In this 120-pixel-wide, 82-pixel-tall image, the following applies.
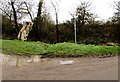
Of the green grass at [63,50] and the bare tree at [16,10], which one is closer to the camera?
the green grass at [63,50]

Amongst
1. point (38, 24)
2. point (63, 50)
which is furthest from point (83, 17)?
point (63, 50)

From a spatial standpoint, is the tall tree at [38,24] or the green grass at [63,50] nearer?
the green grass at [63,50]

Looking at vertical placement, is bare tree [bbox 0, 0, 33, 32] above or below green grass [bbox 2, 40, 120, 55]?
above

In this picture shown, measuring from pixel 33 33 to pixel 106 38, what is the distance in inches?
403

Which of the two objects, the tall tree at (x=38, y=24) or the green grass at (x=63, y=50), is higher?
the tall tree at (x=38, y=24)

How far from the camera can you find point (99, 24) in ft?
49.9

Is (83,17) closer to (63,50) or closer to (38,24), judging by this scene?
(38,24)

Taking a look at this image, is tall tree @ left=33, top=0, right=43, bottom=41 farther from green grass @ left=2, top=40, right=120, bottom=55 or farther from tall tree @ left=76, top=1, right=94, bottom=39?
green grass @ left=2, top=40, right=120, bottom=55

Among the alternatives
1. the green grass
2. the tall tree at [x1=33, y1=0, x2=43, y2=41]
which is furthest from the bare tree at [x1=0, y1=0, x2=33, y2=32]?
the green grass

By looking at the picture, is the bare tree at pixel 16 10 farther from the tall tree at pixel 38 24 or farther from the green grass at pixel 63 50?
the green grass at pixel 63 50

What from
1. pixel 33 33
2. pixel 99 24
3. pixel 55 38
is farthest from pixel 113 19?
pixel 33 33

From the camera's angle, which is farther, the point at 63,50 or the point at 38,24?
the point at 38,24

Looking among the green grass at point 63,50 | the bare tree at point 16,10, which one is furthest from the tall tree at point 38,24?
the green grass at point 63,50

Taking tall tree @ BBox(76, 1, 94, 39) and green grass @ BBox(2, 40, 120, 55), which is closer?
green grass @ BBox(2, 40, 120, 55)
